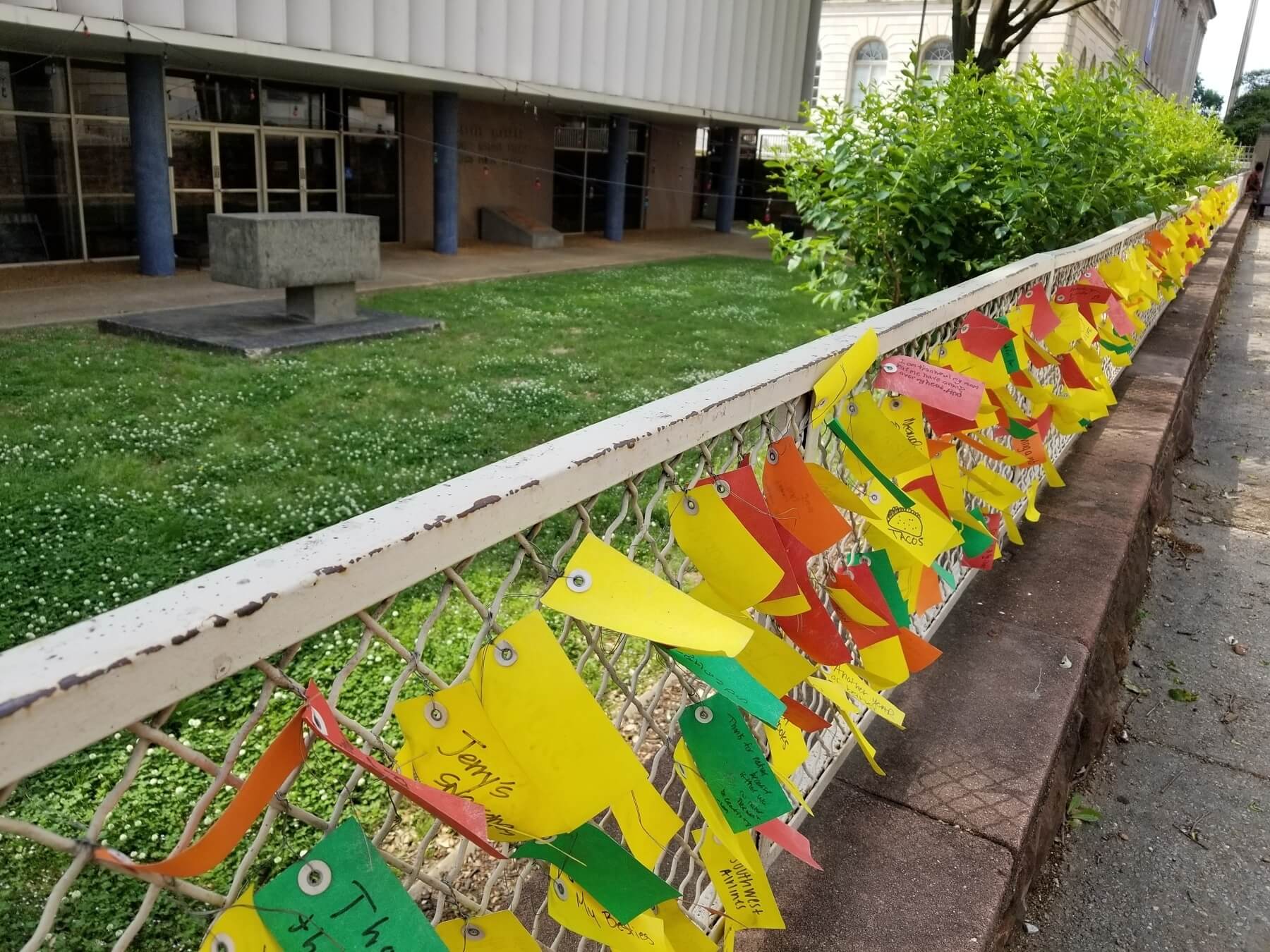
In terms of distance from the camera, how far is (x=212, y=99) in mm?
15008

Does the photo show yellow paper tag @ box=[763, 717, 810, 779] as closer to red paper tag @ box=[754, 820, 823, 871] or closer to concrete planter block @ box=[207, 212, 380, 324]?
red paper tag @ box=[754, 820, 823, 871]

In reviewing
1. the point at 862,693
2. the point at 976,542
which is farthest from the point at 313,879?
the point at 976,542

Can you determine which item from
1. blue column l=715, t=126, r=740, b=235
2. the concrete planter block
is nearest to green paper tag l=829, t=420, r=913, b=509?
the concrete planter block

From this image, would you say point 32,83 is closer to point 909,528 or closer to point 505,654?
point 909,528

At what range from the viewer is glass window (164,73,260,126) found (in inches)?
572

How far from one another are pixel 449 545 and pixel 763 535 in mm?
602

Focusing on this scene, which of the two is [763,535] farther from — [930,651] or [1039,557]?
[1039,557]

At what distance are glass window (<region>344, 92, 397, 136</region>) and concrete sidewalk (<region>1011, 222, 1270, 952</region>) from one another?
1523cm

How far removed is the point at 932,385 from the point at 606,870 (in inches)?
54.0

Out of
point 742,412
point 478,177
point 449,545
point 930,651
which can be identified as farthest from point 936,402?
point 478,177

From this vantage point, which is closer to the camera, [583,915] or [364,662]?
[583,915]

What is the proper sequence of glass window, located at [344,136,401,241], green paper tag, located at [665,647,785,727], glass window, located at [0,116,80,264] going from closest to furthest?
1. green paper tag, located at [665,647,785,727]
2. glass window, located at [0,116,80,264]
3. glass window, located at [344,136,401,241]

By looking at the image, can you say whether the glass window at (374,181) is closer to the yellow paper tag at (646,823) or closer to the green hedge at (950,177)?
the green hedge at (950,177)

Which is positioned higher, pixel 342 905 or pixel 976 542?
pixel 342 905
